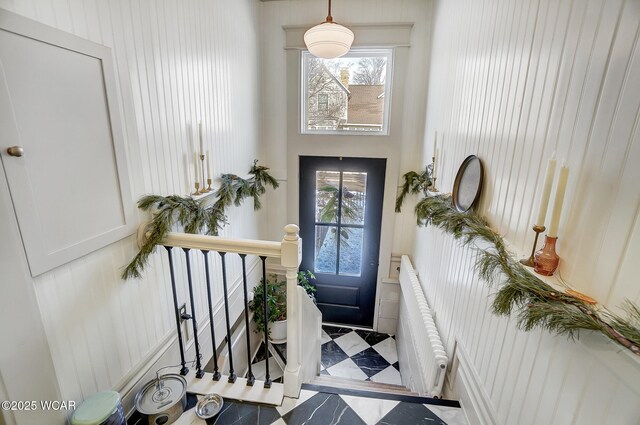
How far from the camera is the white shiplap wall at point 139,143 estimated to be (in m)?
1.04

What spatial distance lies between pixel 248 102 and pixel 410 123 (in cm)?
162

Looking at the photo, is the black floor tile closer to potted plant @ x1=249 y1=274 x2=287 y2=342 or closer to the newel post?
potted plant @ x1=249 y1=274 x2=287 y2=342

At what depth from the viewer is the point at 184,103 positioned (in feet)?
5.54

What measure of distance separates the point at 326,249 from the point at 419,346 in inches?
61.2

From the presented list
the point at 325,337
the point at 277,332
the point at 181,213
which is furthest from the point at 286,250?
the point at 325,337

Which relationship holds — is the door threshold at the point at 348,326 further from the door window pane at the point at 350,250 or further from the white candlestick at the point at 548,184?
the white candlestick at the point at 548,184

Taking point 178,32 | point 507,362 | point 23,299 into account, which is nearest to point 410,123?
point 178,32

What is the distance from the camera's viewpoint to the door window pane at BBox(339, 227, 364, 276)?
332cm

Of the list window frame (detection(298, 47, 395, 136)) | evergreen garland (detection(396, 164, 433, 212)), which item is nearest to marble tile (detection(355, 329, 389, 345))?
evergreen garland (detection(396, 164, 433, 212))

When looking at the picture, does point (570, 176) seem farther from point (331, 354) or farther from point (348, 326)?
point (348, 326)

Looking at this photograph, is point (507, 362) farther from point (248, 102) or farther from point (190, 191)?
point (248, 102)

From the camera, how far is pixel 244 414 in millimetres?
1390

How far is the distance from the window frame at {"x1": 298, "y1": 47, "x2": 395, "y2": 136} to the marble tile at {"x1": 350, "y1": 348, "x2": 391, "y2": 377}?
94.7 inches

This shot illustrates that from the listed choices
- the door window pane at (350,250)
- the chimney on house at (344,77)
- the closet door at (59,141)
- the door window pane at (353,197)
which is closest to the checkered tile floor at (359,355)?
the door window pane at (350,250)
